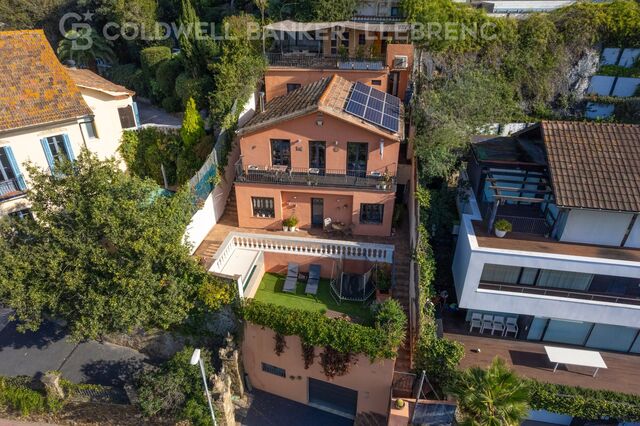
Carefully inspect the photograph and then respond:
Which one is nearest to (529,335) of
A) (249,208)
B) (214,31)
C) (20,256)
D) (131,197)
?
(249,208)

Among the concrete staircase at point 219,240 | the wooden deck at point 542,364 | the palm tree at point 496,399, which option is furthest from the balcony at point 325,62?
the palm tree at point 496,399

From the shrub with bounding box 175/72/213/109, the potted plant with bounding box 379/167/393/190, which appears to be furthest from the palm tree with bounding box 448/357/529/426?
the shrub with bounding box 175/72/213/109

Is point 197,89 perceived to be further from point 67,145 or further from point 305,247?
point 305,247

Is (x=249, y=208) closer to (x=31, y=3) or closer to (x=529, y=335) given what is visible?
(x=529, y=335)

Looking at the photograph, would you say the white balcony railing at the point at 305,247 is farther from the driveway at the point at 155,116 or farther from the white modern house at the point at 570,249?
the driveway at the point at 155,116

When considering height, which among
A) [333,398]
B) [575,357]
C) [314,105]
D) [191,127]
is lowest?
[333,398]

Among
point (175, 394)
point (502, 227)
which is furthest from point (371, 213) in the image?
point (175, 394)
